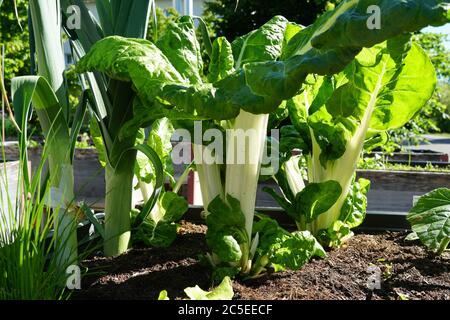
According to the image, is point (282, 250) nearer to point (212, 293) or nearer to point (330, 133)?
point (212, 293)

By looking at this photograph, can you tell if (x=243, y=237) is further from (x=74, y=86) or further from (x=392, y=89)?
(x=74, y=86)

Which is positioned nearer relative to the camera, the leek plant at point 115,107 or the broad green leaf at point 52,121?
the broad green leaf at point 52,121

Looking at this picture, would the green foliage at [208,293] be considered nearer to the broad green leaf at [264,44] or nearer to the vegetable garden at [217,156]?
the vegetable garden at [217,156]

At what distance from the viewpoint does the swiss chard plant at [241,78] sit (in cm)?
86

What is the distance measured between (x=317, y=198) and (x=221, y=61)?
1.68 ft

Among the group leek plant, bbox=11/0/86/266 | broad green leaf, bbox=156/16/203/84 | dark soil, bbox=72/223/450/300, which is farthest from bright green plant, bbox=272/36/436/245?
leek plant, bbox=11/0/86/266

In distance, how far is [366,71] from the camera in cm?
140

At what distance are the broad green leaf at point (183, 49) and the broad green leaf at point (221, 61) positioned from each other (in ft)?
0.16

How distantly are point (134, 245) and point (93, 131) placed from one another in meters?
0.40

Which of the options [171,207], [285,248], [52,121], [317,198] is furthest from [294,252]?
[52,121]

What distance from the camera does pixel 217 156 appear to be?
52.8 inches

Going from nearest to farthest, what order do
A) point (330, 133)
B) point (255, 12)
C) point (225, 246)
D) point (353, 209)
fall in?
point (225, 246) → point (330, 133) → point (353, 209) → point (255, 12)

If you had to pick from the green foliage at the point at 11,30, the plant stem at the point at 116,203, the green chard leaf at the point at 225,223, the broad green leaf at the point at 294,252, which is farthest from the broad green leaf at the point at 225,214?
the green foliage at the point at 11,30
